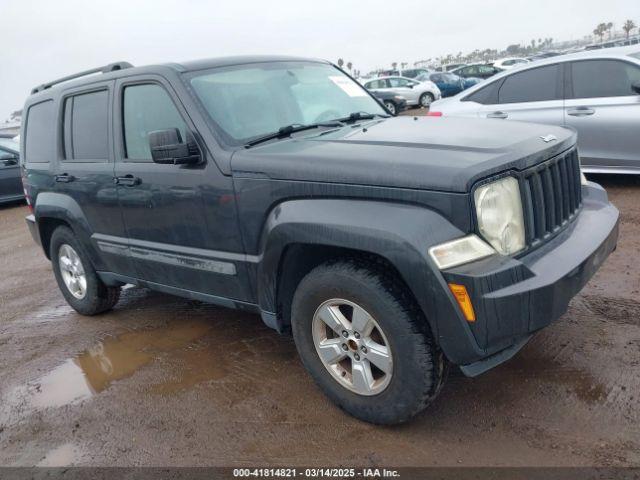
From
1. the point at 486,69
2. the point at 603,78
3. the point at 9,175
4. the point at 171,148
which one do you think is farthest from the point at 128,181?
the point at 486,69

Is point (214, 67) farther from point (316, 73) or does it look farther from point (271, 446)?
point (271, 446)

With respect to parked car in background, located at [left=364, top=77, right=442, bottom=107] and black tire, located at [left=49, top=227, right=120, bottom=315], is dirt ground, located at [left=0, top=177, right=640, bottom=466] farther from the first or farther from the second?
parked car in background, located at [left=364, top=77, right=442, bottom=107]

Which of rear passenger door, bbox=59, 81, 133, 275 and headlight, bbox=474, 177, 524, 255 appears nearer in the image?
headlight, bbox=474, 177, 524, 255

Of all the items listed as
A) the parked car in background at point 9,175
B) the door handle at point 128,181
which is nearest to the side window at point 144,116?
the door handle at point 128,181

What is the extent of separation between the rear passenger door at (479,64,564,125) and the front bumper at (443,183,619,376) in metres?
4.75

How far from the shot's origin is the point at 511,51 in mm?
115188

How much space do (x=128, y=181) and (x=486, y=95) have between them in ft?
17.5

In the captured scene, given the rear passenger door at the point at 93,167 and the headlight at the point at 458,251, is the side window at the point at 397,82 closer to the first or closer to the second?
the rear passenger door at the point at 93,167

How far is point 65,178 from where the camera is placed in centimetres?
452

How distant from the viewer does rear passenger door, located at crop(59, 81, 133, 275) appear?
4137 millimetres

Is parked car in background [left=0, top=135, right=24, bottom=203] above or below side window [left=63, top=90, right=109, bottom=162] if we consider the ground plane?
below

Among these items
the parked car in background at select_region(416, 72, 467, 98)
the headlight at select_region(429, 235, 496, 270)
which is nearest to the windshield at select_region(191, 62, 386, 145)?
the headlight at select_region(429, 235, 496, 270)

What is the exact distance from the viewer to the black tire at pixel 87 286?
477 cm

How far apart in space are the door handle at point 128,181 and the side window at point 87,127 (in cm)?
28
